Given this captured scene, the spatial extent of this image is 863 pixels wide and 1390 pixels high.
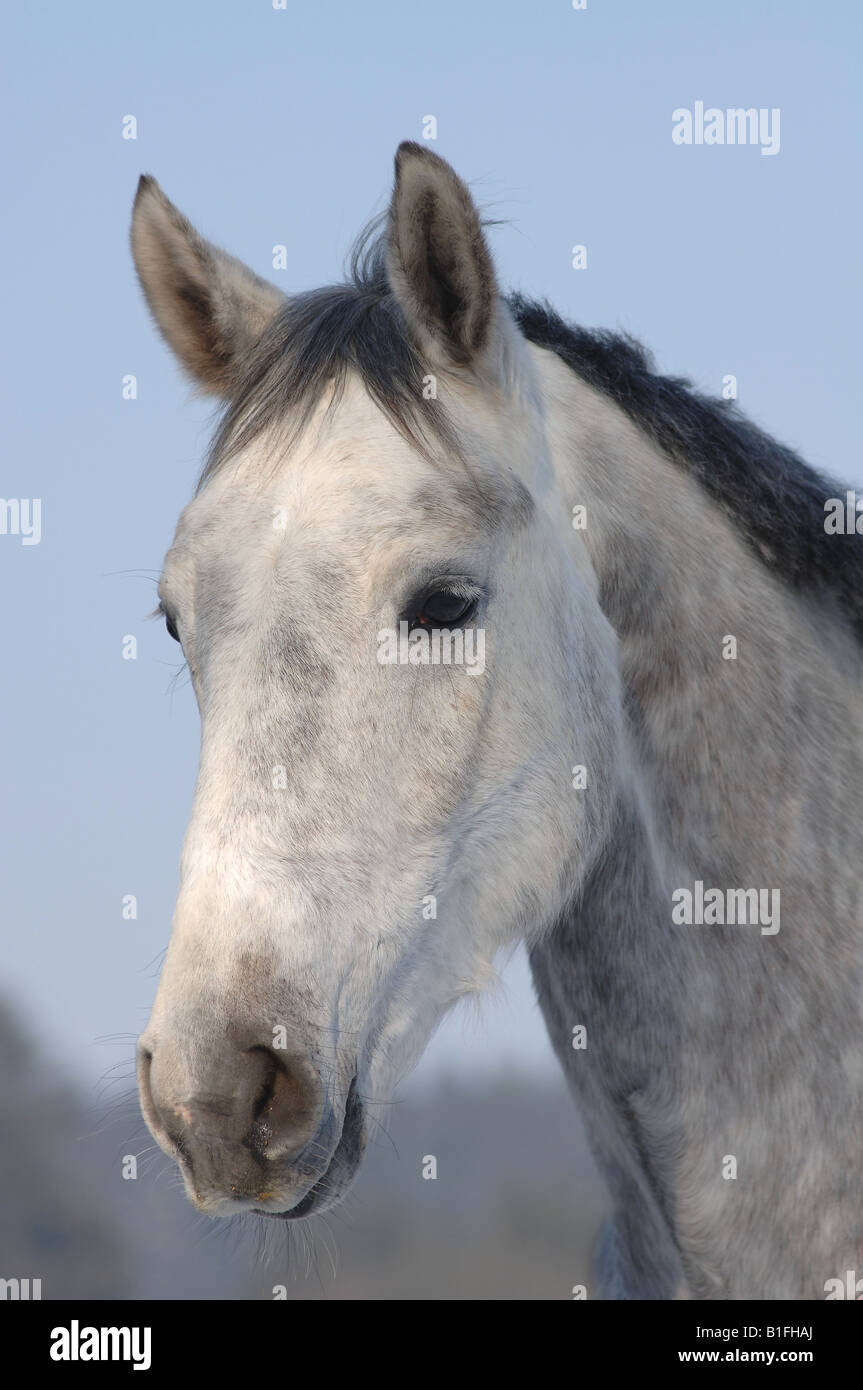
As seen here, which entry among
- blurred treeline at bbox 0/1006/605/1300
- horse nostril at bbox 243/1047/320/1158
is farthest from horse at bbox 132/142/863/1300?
blurred treeline at bbox 0/1006/605/1300

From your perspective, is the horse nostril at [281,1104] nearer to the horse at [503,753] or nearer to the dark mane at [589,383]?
the horse at [503,753]

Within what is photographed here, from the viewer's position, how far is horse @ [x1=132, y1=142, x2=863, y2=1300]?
2.82 meters

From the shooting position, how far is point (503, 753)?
328 centimetres

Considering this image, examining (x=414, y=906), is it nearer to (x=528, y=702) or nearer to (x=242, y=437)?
(x=528, y=702)

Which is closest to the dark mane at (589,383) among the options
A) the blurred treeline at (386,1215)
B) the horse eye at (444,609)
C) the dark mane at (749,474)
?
the dark mane at (749,474)

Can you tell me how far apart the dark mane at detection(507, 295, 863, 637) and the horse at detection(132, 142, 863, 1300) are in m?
0.01

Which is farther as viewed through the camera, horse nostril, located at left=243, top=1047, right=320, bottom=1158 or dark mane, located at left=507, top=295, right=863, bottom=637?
dark mane, located at left=507, top=295, right=863, bottom=637

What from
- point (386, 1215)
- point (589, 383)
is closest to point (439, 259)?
point (589, 383)

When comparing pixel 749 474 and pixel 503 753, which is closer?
pixel 503 753

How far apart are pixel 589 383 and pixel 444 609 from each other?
1.28 m

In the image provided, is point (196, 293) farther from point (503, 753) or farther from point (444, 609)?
point (503, 753)

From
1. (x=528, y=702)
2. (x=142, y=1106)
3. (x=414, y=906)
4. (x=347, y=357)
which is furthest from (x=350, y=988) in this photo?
(x=347, y=357)

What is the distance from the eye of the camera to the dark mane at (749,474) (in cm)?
395

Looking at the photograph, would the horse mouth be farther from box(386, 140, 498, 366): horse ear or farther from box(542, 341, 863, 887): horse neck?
box(386, 140, 498, 366): horse ear
